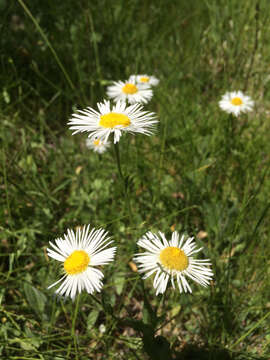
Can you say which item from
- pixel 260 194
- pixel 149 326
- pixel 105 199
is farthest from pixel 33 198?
pixel 260 194

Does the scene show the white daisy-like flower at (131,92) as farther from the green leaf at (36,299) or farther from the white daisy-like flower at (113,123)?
the green leaf at (36,299)

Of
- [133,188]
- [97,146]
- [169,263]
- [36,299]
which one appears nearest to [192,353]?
[169,263]

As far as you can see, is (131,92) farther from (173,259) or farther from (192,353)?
(192,353)

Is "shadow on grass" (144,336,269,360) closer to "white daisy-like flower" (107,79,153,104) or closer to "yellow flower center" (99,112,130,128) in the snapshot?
"yellow flower center" (99,112,130,128)

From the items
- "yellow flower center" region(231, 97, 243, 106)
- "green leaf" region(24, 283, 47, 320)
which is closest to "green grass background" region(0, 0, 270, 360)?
"green leaf" region(24, 283, 47, 320)

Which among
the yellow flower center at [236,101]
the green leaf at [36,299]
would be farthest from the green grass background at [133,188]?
the yellow flower center at [236,101]
